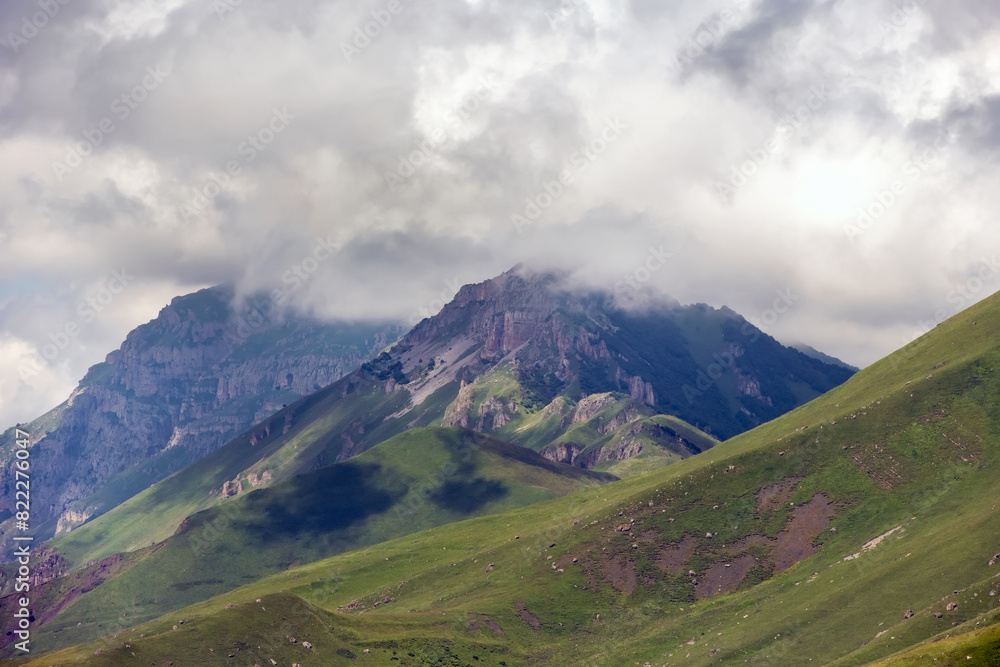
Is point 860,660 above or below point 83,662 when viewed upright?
below

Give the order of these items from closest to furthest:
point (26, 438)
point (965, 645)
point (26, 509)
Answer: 1. point (965, 645)
2. point (26, 438)
3. point (26, 509)

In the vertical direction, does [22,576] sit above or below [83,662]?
above

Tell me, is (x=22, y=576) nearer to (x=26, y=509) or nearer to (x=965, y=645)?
(x=26, y=509)

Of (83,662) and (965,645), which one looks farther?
(83,662)

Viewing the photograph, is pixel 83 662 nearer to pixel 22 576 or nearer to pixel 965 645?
pixel 22 576

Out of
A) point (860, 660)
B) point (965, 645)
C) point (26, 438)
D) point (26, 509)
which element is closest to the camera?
point (965, 645)

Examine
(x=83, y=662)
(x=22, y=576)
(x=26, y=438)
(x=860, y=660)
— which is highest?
(x=26, y=438)

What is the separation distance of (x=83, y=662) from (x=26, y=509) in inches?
1488

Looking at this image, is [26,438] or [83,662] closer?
[26,438]

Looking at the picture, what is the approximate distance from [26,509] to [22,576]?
16.9 meters

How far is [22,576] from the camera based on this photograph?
623ft

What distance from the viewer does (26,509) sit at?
182 m

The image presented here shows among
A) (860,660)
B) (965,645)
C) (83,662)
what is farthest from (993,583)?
(83,662)

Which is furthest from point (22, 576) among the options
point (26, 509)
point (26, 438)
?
point (26, 438)
